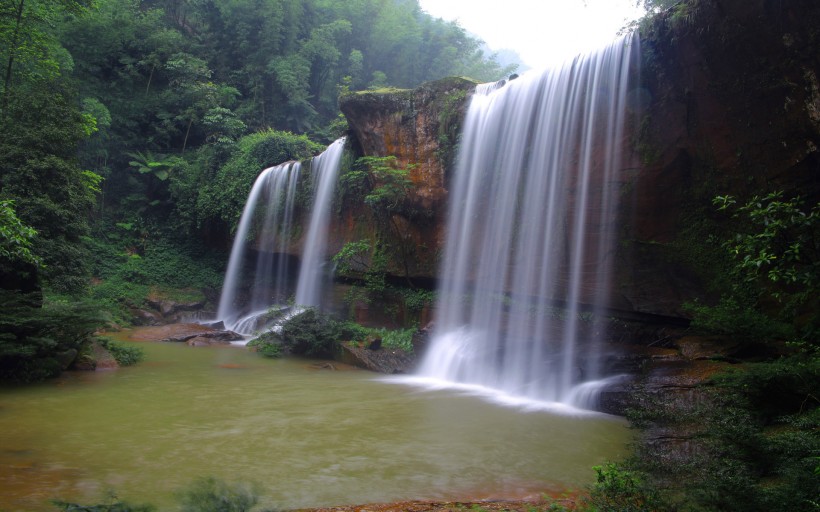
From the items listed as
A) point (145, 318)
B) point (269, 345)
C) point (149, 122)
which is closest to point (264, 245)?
point (145, 318)

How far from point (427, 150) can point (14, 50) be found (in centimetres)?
1202

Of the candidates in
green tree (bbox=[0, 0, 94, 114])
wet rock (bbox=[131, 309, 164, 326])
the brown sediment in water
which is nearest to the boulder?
the brown sediment in water

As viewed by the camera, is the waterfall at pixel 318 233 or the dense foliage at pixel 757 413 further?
the waterfall at pixel 318 233

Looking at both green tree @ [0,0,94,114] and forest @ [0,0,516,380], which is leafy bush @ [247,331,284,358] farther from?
green tree @ [0,0,94,114]

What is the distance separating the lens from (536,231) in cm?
1299

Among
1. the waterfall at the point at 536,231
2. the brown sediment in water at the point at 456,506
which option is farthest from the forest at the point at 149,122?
the waterfall at the point at 536,231

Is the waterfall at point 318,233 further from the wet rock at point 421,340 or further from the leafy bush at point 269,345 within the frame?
the wet rock at point 421,340

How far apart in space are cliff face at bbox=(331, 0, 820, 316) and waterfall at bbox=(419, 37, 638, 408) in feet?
1.81

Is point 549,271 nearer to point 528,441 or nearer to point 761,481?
point 528,441

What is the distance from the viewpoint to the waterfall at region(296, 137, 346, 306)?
20234 millimetres

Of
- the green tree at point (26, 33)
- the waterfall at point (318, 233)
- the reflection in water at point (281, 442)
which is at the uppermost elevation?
the green tree at point (26, 33)

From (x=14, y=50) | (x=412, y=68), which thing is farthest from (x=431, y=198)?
(x=412, y=68)

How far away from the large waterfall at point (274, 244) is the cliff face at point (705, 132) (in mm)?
11765

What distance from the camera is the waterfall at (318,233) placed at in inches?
797
